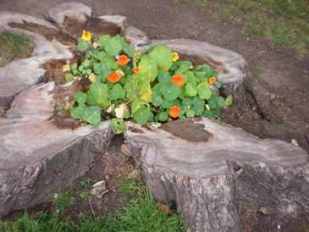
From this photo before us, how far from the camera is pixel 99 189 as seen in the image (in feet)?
9.11

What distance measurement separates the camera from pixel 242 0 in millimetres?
5227

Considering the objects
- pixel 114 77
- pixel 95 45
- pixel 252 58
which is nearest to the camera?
pixel 114 77

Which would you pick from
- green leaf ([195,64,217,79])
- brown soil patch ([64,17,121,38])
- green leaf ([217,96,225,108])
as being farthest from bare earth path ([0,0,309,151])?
brown soil patch ([64,17,121,38])

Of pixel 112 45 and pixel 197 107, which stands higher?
pixel 112 45

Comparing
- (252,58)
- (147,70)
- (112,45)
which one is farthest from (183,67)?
(252,58)

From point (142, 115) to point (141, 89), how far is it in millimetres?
174

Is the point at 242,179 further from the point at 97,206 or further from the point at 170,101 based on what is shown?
the point at 97,206

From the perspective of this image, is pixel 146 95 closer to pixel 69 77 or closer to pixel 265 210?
pixel 69 77

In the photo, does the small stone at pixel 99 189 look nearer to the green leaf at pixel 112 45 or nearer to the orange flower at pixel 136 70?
the orange flower at pixel 136 70

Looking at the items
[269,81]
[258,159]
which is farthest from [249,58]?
[258,159]

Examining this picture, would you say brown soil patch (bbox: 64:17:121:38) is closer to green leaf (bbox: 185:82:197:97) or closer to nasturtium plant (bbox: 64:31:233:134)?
nasturtium plant (bbox: 64:31:233:134)

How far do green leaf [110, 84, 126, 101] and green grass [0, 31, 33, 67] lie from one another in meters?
0.80

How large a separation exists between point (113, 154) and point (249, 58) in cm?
181

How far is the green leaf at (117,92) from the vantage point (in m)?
2.87
